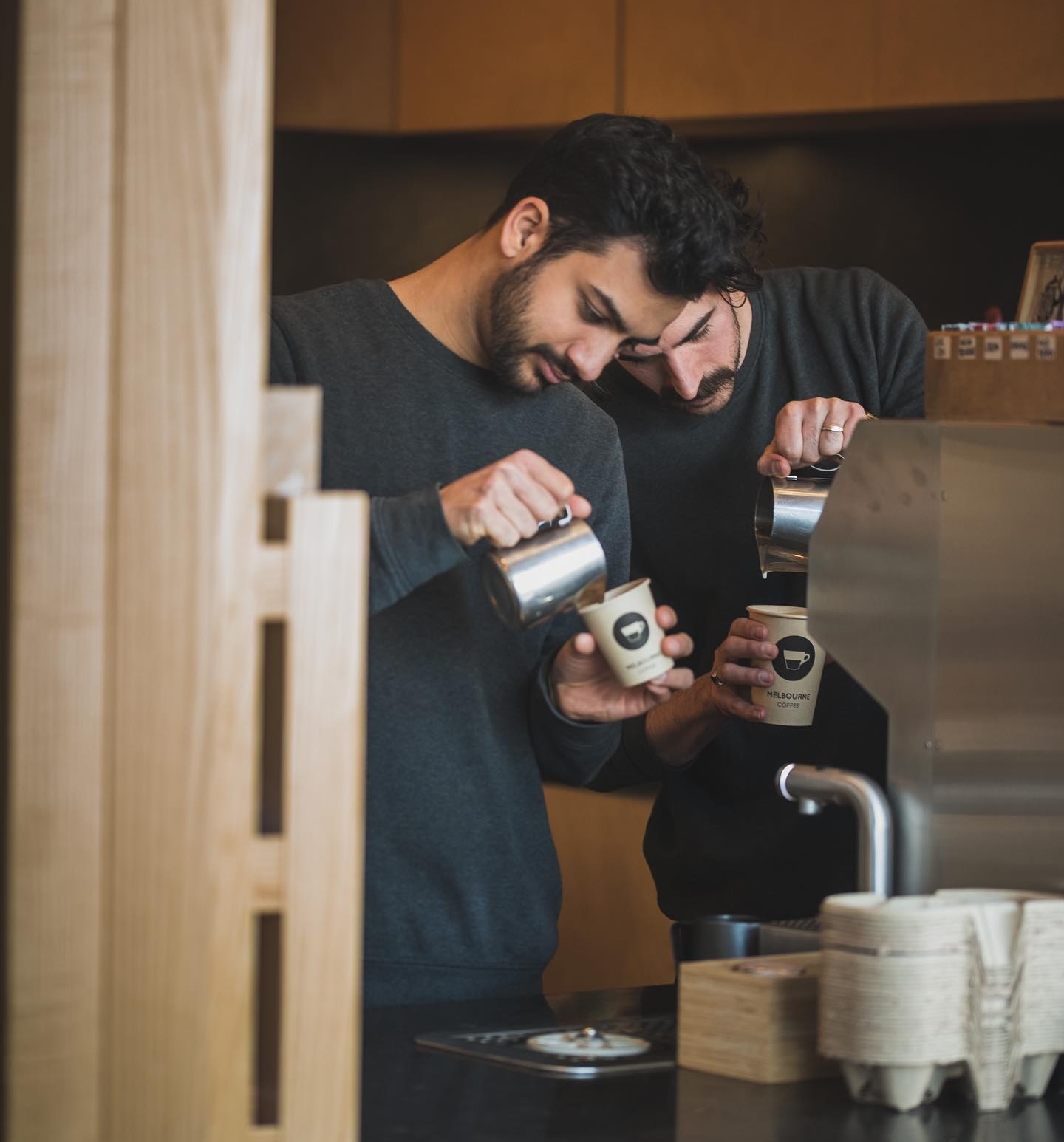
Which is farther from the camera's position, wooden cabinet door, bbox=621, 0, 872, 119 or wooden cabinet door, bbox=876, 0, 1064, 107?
wooden cabinet door, bbox=621, 0, 872, 119

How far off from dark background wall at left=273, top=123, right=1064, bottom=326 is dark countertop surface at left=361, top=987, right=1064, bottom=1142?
255cm

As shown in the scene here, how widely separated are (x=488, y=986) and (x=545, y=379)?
0.62 metres

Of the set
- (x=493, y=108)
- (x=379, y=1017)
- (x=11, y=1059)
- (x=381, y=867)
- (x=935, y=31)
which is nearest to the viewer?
(x=11, y=1059)

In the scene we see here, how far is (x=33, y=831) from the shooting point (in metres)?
0.77

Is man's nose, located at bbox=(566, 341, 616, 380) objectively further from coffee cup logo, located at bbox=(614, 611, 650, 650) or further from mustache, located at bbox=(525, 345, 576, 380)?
coffee cup logo, located at bbox=(614, 611, 650, 650)

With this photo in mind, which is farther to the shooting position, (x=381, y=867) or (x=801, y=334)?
(x=801, y=334)

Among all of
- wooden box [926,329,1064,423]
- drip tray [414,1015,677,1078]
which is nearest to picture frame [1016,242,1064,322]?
wooden box [926,329,1064,423]

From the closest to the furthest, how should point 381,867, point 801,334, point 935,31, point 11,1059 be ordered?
1. point 11,1059
2. point 381,867
3. point 801,334
4. point 935,31

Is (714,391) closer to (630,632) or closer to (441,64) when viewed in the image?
(630,632)

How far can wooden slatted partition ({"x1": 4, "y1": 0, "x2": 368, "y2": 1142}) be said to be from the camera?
30.4 inches

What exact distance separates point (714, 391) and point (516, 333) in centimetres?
45

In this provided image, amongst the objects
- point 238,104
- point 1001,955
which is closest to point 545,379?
point 1001,955

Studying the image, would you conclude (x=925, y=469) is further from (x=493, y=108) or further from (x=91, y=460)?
(x=493, y=108)

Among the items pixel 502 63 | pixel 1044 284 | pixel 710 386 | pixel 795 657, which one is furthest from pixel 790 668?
pixel 502 63
